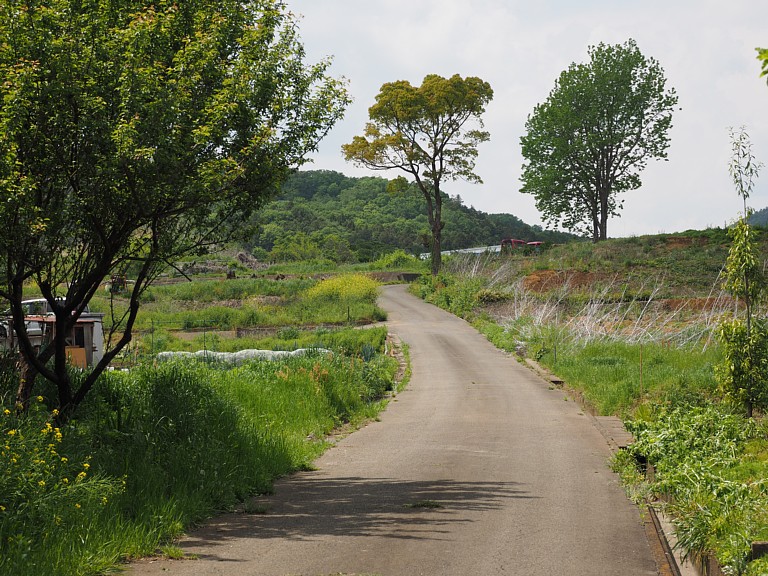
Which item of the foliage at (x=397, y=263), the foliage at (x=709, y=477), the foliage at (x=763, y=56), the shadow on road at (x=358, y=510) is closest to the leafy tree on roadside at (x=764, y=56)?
the foliage at (x=763, y=56)

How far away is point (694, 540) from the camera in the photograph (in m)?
7.16

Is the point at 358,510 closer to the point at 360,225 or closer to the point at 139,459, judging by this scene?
the point at 139,459

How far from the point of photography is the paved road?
730 centimetres

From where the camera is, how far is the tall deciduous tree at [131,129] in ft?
31.0

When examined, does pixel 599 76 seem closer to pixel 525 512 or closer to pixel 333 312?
pixel 333 312

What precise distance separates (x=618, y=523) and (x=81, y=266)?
24.1ft

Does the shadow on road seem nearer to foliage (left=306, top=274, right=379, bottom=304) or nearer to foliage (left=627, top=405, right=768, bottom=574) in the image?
foliage (left=627, top=405, right=768, bottom=574)

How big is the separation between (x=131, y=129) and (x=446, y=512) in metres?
5.42

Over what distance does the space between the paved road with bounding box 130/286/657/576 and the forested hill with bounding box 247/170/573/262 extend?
6465 centimetres

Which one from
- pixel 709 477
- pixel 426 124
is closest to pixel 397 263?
pixel 426 124

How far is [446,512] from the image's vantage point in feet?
30.6

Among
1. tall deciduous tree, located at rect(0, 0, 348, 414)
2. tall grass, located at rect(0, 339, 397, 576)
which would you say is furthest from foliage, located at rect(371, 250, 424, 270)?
tall deciduous tree, located at rect(0, 0, 348, 414)

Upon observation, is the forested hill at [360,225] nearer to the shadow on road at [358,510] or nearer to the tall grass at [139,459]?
the tall grass at [139,459]

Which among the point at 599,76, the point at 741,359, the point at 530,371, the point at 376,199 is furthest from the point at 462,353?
the point at 376,199
